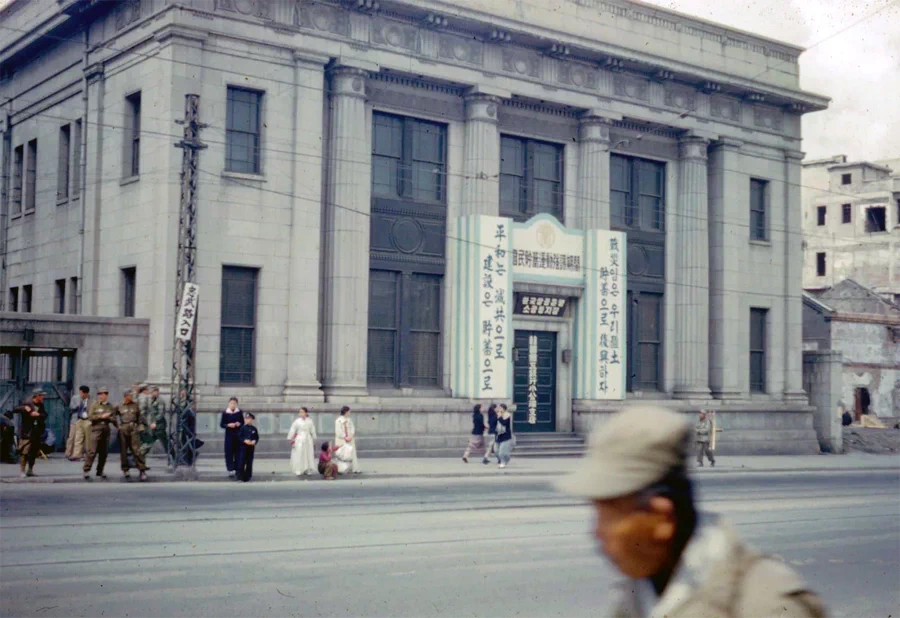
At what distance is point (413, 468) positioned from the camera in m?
27.2

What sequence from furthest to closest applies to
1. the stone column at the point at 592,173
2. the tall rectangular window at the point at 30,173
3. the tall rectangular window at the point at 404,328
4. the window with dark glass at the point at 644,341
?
the window with dark glass at the point at 644,341
the tall rectangular window at the point at 30,173
the stone column at the point at 592,173
the tall rectangular window at the point at 404,328

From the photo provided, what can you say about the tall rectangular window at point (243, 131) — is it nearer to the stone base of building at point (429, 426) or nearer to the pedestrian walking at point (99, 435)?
the stone base of building at point (429, 426)

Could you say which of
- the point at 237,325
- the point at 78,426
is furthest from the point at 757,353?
the point at 78,426

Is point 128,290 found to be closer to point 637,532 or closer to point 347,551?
point 347,551

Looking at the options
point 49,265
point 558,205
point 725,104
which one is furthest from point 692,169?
point 49,265

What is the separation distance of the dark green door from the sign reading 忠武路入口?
72 cm

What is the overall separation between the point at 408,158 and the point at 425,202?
134 cm

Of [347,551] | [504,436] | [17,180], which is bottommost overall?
[347,551]

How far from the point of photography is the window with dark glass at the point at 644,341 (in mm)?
38281

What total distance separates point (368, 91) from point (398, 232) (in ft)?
13.1

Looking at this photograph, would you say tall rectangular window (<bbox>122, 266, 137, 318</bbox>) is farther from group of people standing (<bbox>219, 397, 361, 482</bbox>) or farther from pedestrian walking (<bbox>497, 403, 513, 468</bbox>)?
pedestrian walking (<bbox>497, 403, 513, 468</bbox>)

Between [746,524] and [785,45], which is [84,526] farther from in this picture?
[785,45]

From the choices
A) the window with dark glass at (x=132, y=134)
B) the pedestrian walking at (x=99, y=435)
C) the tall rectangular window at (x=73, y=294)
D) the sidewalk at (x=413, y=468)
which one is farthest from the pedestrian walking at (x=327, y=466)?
the tall rectangular window at (x=73, y=294)

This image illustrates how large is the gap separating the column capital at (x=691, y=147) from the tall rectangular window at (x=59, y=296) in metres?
20.5
